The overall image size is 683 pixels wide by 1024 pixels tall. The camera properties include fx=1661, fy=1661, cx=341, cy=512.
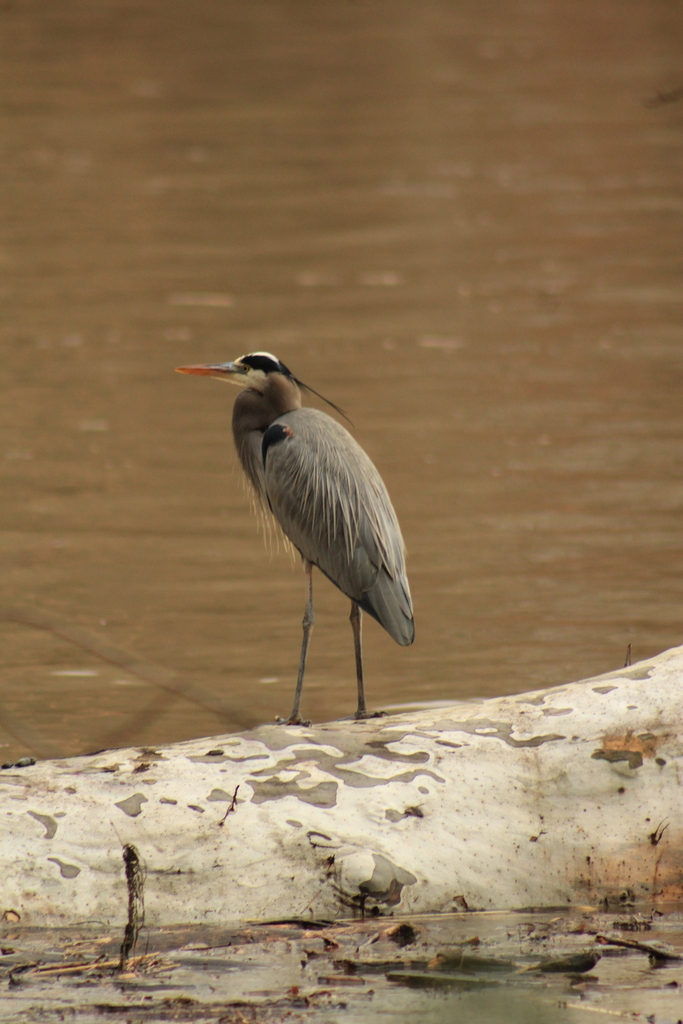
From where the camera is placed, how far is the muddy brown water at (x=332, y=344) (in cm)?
825

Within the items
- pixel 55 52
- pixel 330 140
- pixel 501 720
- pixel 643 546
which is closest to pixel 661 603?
pixel 643 546

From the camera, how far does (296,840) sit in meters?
4.71

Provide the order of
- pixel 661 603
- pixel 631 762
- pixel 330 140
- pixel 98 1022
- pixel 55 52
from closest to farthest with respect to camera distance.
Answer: pixel 98 1022 → pixel 631 762 → pixel 661 603 → pixel 330 140 → pixel 55 52

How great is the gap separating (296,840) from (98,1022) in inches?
36.8

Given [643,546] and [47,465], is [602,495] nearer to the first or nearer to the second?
[643,546]

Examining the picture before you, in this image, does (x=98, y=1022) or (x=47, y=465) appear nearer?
(x=98, y=1022)

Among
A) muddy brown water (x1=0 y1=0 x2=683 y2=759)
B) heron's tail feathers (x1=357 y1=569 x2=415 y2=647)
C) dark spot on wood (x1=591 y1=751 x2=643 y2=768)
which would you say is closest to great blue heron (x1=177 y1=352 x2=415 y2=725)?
heron's tail feathers (x1=357 y1=569 x2=415 y2=647)

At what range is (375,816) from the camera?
15.8ft

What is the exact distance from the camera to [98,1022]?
394 cm

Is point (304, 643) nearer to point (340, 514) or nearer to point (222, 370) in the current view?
point (340, 514)

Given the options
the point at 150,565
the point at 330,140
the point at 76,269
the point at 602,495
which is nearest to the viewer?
the point at 150,565

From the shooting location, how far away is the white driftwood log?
4613 mm

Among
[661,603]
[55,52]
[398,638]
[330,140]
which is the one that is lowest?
[661,603]

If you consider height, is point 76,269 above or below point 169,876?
above
